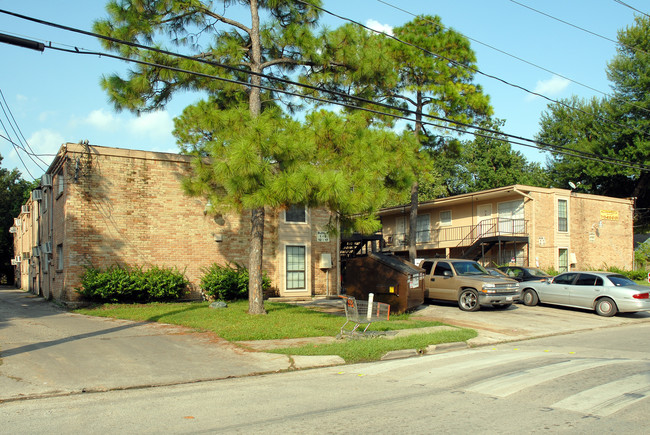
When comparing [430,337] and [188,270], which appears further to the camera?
[188,270]

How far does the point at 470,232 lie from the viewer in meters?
33.2

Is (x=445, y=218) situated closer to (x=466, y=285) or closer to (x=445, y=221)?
(x=445, y=221)

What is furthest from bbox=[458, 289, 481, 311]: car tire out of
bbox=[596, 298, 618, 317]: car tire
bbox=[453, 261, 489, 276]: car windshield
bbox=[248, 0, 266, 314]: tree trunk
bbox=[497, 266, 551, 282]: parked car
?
bbox=[248, 0, 266, 314]: tree trunk

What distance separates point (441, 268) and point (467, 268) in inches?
35.9

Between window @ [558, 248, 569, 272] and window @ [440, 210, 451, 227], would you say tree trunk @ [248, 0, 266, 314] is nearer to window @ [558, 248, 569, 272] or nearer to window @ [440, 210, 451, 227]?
window @ [558, 248, 569, 272]

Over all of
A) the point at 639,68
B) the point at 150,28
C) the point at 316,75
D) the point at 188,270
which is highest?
the point at 639,68

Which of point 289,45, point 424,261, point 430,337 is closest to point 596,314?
point 424,261

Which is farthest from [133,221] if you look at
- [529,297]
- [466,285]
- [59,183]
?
[529,297]

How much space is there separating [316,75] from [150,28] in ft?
15.1

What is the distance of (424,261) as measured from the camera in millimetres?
20312

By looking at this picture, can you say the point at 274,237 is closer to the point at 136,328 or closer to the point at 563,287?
the point at 136,328

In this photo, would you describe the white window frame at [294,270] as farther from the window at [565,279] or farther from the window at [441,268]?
the window at [565,279]

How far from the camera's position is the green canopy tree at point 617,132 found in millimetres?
40562

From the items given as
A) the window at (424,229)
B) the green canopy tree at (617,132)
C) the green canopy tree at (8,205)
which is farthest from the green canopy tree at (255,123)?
the green canopy tree at (8,205)
